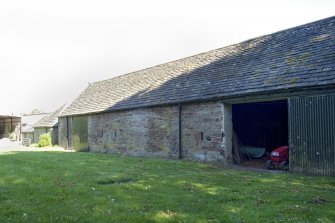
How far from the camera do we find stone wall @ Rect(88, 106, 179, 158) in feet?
66.0

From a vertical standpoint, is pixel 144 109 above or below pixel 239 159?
above

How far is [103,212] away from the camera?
728 centimetres

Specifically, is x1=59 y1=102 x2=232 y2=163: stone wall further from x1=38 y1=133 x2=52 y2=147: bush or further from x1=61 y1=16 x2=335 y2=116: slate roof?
x1=38 y1=133 x2=52 y2=147: bush

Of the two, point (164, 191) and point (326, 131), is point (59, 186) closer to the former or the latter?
point (164, 191)

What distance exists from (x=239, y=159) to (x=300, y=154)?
14.1 ft

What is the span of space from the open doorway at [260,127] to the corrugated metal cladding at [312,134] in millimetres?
4980

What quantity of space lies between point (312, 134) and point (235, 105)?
8.20 m

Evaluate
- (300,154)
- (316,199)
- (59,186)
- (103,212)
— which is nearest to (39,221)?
(103,212)

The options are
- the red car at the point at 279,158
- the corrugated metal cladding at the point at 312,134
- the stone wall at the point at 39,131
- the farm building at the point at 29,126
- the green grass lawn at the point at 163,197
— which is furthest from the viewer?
the farm building at the point at 29,126

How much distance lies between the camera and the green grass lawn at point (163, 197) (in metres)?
7.05

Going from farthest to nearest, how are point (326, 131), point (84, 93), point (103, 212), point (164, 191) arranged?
point (84, 93), point (326, 131), point (164, 191), point (103, 212)

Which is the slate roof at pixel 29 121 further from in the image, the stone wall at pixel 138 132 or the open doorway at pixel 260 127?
the open doorway at pixel 260 127

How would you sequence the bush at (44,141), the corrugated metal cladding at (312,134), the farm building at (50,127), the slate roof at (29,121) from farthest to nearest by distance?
the slate roof at (29,121), the farm building at (50,127), the bush at (44,141), the corrugated metal cladding at (312,134)

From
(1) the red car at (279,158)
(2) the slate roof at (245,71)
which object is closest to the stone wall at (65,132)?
(2) the slate roof at (245,71)
